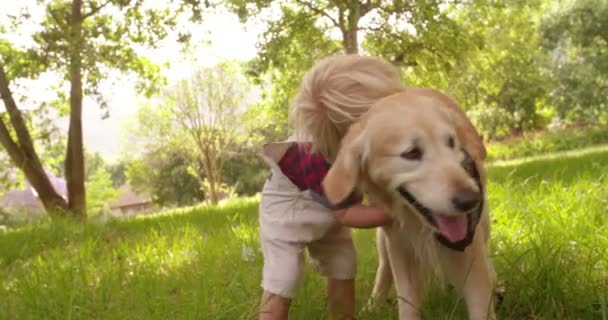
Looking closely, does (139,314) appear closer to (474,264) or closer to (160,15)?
(474,264)

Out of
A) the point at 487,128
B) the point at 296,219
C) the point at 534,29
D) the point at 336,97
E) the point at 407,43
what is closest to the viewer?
the point at 336,97

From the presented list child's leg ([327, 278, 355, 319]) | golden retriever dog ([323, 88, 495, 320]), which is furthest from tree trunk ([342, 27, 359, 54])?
golden retriever dog ([323, 88, 495, 320])

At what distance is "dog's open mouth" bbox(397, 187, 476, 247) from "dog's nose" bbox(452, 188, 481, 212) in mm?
120

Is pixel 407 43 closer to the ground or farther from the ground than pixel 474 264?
farther from the ground

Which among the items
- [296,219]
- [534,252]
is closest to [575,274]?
[534,252]

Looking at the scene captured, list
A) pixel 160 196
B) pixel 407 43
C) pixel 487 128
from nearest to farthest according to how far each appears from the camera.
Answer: pixel 407 43
pixel 487 128
pixel 160 196

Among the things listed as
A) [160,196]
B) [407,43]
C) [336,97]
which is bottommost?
[160,196]

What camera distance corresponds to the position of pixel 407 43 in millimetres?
15719

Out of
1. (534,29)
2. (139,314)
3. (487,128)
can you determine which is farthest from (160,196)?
(139,314)

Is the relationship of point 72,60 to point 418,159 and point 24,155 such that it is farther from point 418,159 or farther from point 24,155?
point 418,159

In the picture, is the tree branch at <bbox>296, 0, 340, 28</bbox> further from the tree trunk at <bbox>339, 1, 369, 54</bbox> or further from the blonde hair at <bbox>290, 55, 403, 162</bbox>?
the blonde hair at <bbox>290, 55, 403, 162</bbox>

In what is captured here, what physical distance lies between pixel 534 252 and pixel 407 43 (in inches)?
541

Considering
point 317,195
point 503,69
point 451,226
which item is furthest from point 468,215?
point 503,69

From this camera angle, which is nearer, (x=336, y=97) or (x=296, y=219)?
(x=336, y=97)
